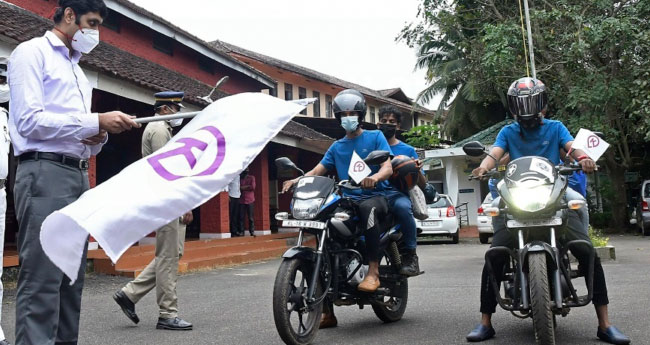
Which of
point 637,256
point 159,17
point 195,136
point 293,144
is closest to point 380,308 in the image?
point 195,136

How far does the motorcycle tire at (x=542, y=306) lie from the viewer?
413 centimetres

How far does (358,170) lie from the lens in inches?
200

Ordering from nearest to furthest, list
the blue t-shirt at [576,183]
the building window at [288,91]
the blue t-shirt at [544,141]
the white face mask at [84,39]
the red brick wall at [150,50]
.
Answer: the white face mask at [84,39], the blue t-shirt at [544,141], the blue t-shirt at [576,183], the red brick wall at [150,50], the building window at [288,91]

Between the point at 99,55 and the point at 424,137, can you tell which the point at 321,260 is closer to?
the point at 99,55

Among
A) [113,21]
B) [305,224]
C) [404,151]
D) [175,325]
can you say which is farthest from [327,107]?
[305,224]

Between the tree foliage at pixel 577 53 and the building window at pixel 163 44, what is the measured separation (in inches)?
307

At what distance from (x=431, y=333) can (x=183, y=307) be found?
2.90 meters

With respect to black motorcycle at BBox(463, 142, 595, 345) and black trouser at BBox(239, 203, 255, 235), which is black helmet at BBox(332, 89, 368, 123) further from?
black trouser at BBox(239, 203, 255, 235)

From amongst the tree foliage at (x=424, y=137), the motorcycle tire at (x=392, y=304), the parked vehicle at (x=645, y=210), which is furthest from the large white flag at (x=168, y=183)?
the tree foliage at (x=424, y=137)

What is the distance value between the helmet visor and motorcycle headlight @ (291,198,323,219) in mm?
1556

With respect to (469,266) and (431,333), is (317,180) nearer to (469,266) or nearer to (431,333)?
(431,333)

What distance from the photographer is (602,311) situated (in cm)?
473

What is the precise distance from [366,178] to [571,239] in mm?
1474

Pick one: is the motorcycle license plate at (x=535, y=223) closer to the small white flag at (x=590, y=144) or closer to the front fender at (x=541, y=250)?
the front fender at (x=541, y=250)
